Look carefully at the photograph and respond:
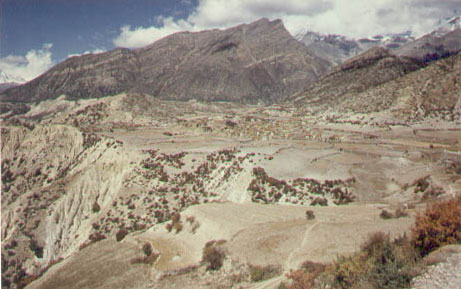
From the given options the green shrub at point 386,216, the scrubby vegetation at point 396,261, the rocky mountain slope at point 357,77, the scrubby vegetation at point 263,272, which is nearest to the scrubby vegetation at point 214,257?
the scrubby vegetation at point 263,272

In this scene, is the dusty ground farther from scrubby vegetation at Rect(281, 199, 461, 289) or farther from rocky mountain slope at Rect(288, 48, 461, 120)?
rocky mountain slope at Rect(288, 48, 461, 120)

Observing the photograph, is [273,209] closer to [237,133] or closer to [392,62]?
[237,133]

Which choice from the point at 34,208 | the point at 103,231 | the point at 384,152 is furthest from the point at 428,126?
the point at 34,208

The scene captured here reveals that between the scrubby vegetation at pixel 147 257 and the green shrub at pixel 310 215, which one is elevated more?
the green shrub at pixel 310 215

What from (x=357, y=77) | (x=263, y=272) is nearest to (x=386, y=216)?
(x=263, y=272)

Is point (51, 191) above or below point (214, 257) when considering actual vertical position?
below

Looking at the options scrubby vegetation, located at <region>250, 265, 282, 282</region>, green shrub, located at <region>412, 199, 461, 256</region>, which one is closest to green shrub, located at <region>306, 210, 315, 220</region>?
scrubby vegetation, located at <region>250, 265, 282, 282</region>

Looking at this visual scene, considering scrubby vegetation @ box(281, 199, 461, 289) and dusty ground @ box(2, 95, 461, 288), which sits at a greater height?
scrubby vegetation @ box(281, 199, 461, 289)

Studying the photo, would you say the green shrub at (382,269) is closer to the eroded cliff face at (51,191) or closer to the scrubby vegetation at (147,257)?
the scrubby vegetation at (147,257)

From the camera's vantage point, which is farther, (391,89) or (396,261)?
(391,89)

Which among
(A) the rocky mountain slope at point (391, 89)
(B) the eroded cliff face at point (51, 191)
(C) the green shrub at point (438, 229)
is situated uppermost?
(A) the rocky mountain slope at point (391, 89)

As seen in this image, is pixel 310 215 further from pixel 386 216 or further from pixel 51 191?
pixel 51 191
